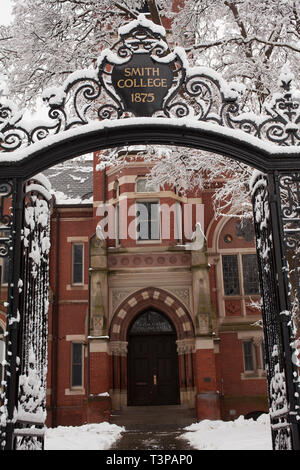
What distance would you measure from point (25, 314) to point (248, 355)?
1524 cm

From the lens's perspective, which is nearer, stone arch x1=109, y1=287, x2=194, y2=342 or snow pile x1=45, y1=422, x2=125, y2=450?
snow pile x1=45, y1=422, x2=125, y2=450

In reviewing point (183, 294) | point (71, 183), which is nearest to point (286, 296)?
point (183, 294)

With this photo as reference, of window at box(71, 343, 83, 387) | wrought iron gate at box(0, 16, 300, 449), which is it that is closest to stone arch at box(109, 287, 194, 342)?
window at box(71, 343, 83, 387)

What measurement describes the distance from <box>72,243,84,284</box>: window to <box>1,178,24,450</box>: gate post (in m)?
15.5

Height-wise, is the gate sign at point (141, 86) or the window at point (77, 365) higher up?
the gate sign at point (141, 86)

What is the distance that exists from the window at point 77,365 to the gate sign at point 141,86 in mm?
15752

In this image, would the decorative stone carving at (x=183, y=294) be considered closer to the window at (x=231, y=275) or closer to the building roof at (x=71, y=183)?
the window at (x=231, y=275)

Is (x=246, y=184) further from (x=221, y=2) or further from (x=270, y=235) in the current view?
(x=270, y=235)

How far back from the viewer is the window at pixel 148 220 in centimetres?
1897

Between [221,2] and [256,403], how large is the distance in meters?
13.5

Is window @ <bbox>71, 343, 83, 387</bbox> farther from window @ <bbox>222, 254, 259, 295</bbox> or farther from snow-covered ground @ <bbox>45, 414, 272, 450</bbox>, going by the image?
window @ <bbox>222, 254, 259, 295</bbox>

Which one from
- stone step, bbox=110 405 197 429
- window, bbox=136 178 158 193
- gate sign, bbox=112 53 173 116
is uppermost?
window, bbox=136 178 158 193

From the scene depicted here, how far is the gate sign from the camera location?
5258 mm

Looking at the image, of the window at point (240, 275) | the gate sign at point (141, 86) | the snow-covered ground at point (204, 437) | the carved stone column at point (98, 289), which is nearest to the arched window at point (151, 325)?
the carved stone column at point (98, 289)
